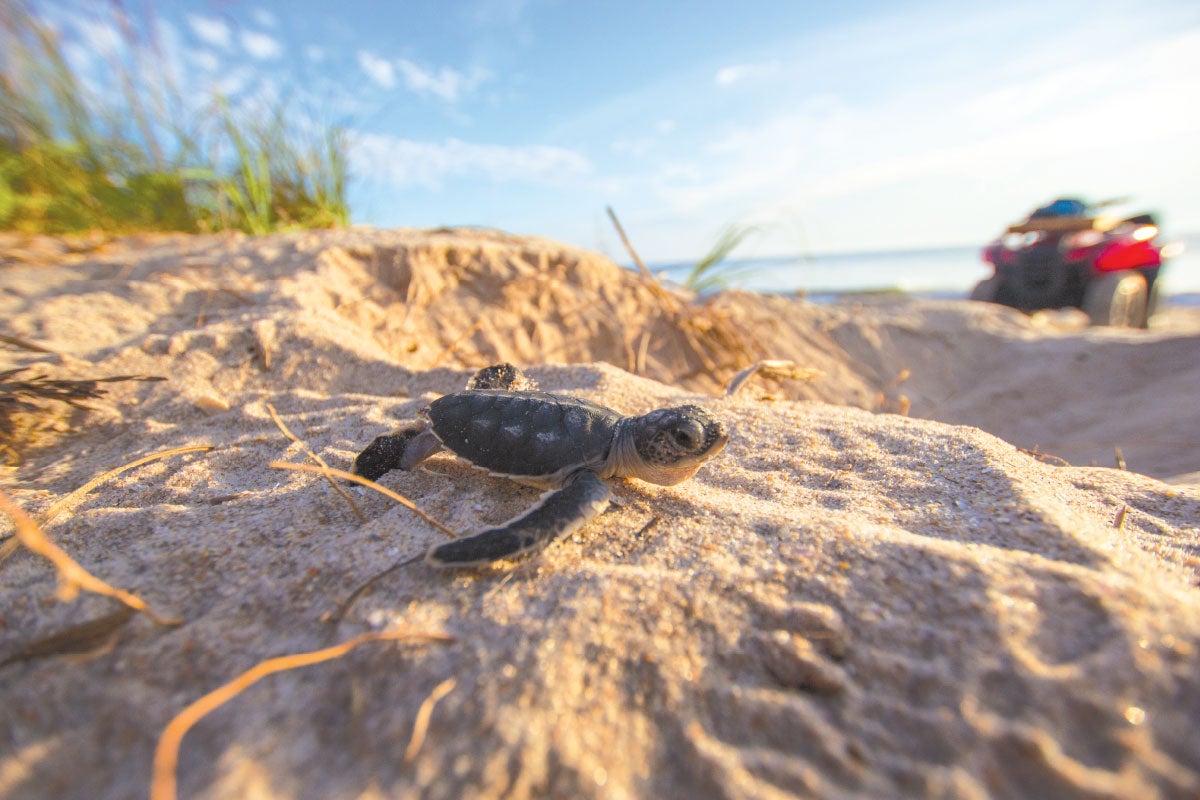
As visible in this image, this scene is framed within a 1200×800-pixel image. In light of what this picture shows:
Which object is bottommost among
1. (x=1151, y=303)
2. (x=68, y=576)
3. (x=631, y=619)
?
(x=1151, y=303)

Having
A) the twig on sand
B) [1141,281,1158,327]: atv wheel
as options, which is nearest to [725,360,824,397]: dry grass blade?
the twig on sand

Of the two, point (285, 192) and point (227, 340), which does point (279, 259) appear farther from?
point (285, 192)

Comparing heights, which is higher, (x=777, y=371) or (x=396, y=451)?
(x=396, y=451)

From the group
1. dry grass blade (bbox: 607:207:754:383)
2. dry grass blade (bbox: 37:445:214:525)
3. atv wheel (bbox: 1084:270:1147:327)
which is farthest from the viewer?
atv wheel (bbox: 1084:270:1147:327)

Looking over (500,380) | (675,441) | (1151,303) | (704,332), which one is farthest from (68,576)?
(1151,303)

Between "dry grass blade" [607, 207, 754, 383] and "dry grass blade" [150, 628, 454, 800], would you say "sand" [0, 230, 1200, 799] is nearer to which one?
"dry grass blade" [150, 628, 454, 800]

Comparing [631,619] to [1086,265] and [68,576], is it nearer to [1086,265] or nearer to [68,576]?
[68,576]

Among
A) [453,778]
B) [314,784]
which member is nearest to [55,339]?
[314,784]
